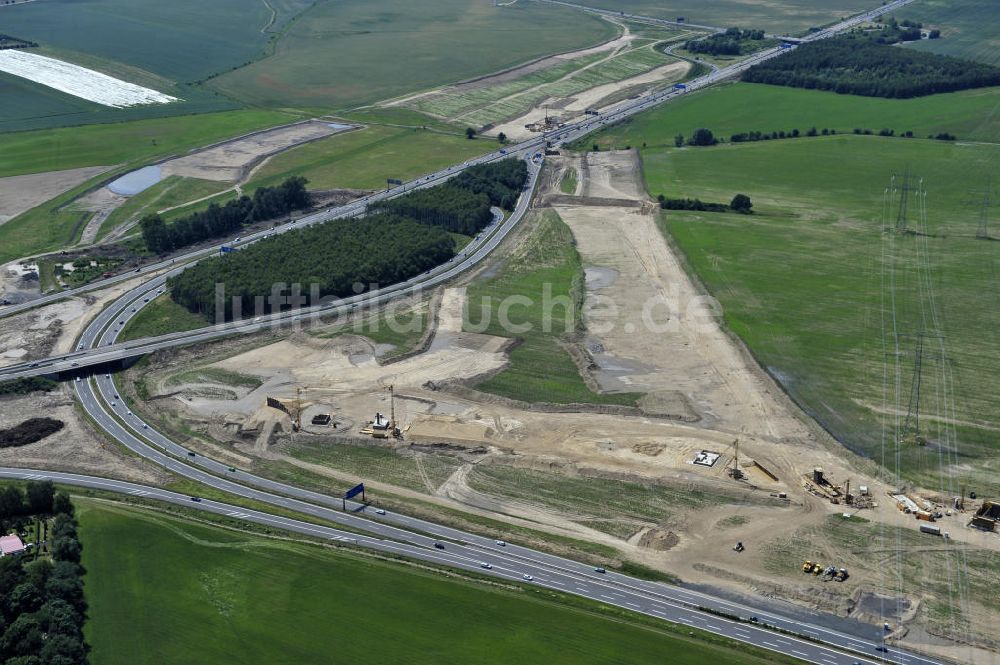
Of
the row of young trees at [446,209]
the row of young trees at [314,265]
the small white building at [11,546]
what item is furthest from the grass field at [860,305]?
the small white building at [11,546]

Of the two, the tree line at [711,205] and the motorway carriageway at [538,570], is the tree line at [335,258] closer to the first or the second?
the tree line at [711,205]

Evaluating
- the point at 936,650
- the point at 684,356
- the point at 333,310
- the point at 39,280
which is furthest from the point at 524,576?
the point at 39,280

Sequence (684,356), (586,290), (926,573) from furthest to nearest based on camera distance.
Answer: (586,290)
(684,356)
(926,573)

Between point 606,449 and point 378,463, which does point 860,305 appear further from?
point 378,463

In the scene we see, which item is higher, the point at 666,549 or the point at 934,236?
the point at 934,236

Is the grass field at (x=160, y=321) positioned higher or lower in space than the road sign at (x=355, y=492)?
higher

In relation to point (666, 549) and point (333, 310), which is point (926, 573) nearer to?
point (666, 549)
